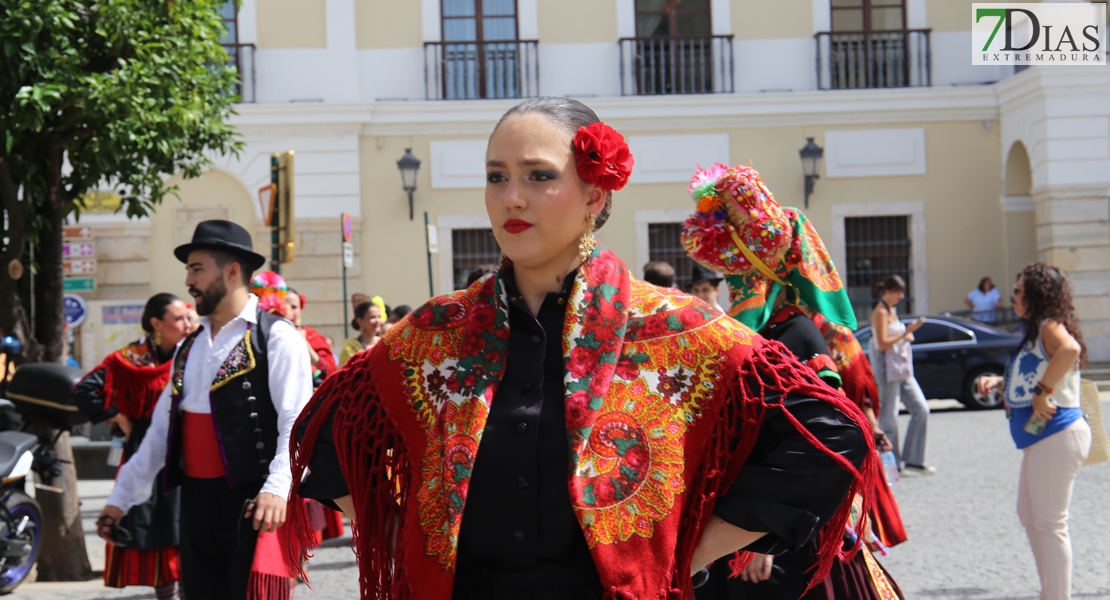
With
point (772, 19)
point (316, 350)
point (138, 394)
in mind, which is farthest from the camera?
point (772, 19)

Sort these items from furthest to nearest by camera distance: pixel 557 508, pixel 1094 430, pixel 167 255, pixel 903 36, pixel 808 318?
pixel 903 36
pixel 167 255
pixel 1094 430
pixel 808 318
pixel 557 508

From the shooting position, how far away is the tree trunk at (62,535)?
866 cm

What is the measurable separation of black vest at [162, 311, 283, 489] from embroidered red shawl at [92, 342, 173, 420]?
224cm

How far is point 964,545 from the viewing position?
885 centimetres

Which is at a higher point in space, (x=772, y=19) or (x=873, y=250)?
(x=772, y=19)

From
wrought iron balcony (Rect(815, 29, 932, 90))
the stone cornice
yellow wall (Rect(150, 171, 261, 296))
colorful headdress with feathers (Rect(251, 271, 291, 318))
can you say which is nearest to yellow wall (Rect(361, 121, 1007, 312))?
the stone cornice

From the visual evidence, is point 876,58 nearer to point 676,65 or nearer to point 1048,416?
point 676,65

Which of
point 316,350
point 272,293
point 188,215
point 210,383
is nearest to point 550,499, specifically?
point 210,383

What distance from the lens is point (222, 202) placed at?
22.5 m

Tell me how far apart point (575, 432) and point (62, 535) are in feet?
23.1

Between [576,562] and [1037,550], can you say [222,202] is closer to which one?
[1037,550]

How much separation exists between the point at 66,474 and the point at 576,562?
690 centimetres

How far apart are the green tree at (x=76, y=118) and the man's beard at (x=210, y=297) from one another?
2714 millimetres

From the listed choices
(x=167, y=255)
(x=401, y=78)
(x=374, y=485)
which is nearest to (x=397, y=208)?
(x=401, y=78)
